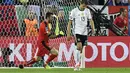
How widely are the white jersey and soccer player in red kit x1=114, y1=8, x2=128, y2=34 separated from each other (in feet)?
11.7

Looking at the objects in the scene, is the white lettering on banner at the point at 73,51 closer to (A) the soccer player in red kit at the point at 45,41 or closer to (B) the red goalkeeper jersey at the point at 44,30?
(A) the soccer player in red kit at the point at 45,41

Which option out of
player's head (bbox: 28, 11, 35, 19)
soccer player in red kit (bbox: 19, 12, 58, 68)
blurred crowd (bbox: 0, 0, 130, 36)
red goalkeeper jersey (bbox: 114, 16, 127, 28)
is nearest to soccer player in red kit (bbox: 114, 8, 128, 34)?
red goalkeeper jersey (bbox: 114, 16, 127, 28)

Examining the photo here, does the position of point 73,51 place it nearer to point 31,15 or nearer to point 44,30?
point 31,15

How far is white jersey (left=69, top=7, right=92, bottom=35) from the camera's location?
14.9 meters

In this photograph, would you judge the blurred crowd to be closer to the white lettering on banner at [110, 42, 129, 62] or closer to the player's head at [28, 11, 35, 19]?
the player's head at [28, 11, 35, 19]

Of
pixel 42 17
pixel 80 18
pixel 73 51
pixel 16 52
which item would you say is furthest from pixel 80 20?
pixel 16 52

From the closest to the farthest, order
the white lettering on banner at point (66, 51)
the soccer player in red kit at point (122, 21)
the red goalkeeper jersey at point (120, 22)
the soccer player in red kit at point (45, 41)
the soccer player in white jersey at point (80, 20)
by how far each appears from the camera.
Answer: the soccer player in white jersey at point (80, 20), the soccer player in red kit at point (45, 41), the white lettering on banner at point (66, 51), the soccer player in red kit at point (122, 21), the red goalkeeper jersey at point (120, 22)

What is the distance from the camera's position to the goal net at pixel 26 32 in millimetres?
17000

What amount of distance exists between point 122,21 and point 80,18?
390 centimetres

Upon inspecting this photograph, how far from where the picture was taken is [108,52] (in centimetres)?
1742

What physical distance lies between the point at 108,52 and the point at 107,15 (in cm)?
176

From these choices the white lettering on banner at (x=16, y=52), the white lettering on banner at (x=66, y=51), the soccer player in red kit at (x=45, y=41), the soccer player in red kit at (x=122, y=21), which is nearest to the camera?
the soccer player in red kit at (x=45, y=41)

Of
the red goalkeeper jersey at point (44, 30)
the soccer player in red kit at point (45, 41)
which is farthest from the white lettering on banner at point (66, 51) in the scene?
the red goalkeeper jersey at point (44, 30)

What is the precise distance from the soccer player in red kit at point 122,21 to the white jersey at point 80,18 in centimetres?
358
